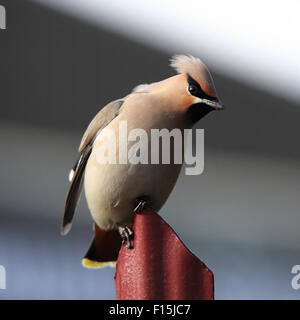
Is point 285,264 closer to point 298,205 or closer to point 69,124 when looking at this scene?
point 298,205

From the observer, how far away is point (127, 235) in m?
1.34

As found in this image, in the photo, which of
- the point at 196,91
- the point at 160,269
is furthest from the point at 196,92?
the point at 160,269

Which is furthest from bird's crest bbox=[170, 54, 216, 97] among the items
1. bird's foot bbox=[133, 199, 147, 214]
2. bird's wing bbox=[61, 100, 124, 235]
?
bird's foot bbox=[133, 199, 147, 214]

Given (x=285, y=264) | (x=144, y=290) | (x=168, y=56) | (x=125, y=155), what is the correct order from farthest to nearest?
(x=285, y=264), (x=168, y=56), (x=125, y=155), (x=144, y=290)

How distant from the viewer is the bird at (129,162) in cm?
146

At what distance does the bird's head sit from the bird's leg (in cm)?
36

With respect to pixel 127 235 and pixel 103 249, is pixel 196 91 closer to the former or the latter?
pixel 127 235

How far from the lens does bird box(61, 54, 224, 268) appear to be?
1.46m

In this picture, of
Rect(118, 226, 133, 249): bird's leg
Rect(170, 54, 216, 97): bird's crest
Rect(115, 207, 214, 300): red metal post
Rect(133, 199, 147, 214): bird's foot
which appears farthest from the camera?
Rect(170, 54, 216, 97): bird's crest

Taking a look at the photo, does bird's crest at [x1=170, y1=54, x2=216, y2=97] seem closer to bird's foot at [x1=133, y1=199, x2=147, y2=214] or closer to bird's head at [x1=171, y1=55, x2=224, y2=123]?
bird's head at [x1=171, y1=55, x2=224, y2=123]

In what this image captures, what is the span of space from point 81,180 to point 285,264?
2.59 feet
